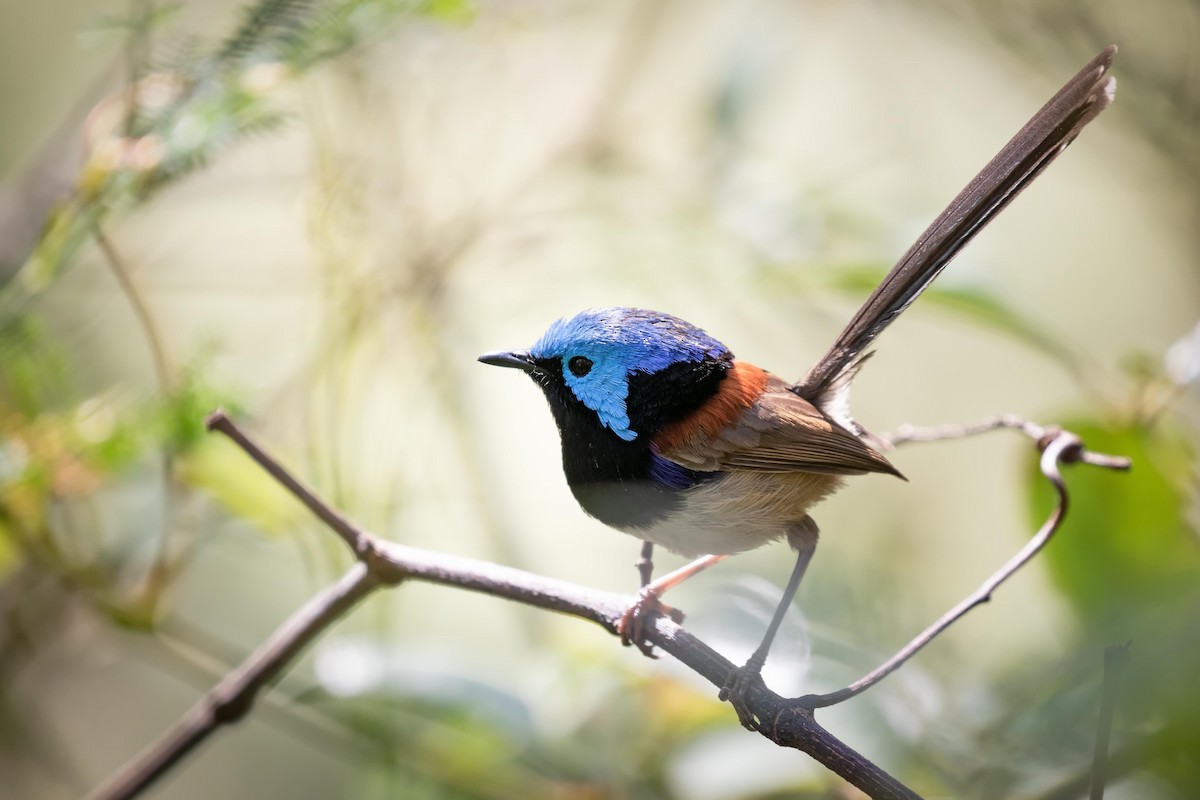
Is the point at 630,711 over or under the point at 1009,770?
under

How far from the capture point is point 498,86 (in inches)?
96.5

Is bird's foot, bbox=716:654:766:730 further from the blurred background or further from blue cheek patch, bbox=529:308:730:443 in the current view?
blue cheek patch, bbox=529:308:730:443

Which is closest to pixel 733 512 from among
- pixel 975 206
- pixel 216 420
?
pixel 975 206

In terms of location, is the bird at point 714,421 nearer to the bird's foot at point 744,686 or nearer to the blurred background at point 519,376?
the bird's foot at point 744,686

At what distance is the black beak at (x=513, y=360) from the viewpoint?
113cm

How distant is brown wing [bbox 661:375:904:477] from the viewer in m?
1.23

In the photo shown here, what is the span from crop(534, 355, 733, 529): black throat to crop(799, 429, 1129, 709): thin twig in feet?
0.87

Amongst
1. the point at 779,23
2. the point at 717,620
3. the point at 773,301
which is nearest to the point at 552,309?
the point at 773,301

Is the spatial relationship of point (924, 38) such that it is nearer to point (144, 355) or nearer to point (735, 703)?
point (144, 355)

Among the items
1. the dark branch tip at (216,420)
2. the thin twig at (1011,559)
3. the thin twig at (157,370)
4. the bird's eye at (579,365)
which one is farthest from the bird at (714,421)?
the thin twig at (157,370)

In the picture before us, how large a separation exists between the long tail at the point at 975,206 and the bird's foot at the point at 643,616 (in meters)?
0.33

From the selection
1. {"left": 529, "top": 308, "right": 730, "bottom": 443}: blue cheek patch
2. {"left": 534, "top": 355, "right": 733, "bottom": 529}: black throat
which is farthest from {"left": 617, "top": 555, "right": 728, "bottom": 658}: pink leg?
{"left": 529, "top": 308, "right": 730, "bottom": 443}: blue cheek patch

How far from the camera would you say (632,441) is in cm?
120

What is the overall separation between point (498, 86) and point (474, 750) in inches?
57.9
